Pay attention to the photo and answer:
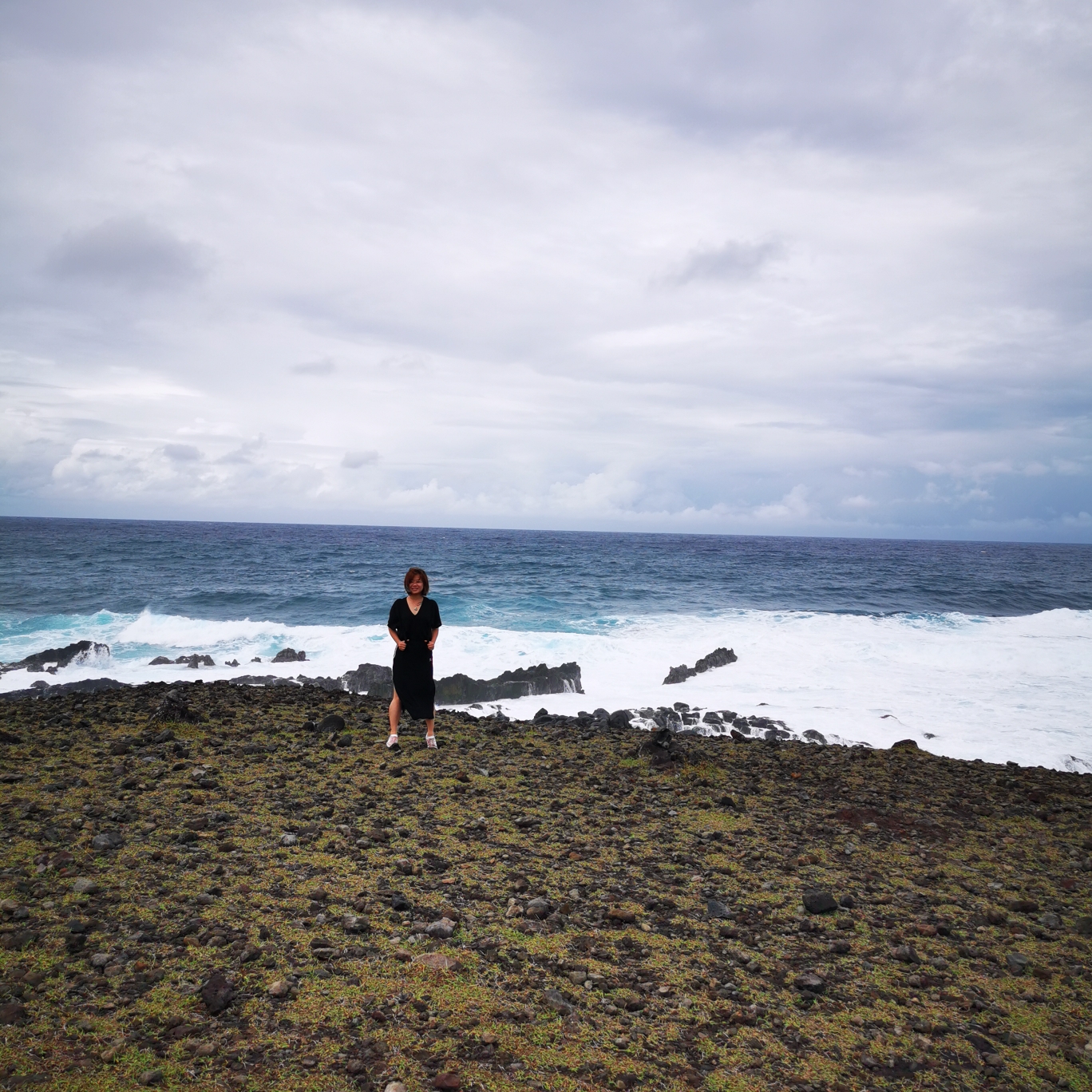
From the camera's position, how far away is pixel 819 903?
6027 millimetres

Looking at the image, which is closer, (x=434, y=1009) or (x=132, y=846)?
(x=434, y=1009)

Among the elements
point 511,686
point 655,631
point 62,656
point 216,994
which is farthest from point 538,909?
point 655,631

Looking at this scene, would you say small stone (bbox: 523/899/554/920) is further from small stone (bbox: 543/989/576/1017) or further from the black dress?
the black dress

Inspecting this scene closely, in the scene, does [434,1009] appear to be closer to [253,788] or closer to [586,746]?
[253,788]

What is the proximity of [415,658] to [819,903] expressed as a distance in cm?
591

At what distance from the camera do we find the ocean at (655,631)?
17312mm

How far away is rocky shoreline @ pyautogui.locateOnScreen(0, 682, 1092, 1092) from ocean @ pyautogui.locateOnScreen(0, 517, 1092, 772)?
23.5 ft

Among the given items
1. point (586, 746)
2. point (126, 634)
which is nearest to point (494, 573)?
point (126, 634)

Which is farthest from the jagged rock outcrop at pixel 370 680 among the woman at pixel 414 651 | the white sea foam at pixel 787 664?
the woman at pixel 414 651

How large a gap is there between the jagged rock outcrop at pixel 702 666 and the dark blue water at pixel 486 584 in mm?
9430

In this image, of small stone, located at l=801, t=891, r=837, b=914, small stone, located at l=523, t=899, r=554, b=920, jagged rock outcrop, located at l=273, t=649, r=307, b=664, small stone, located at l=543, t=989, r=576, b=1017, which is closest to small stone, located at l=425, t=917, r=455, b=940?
small stone, located at l=523, t=899, r=554, b=920

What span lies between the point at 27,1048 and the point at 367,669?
15323 mm

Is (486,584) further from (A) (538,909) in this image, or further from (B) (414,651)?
(A) (538,909)

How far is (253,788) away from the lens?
8.03 metres
